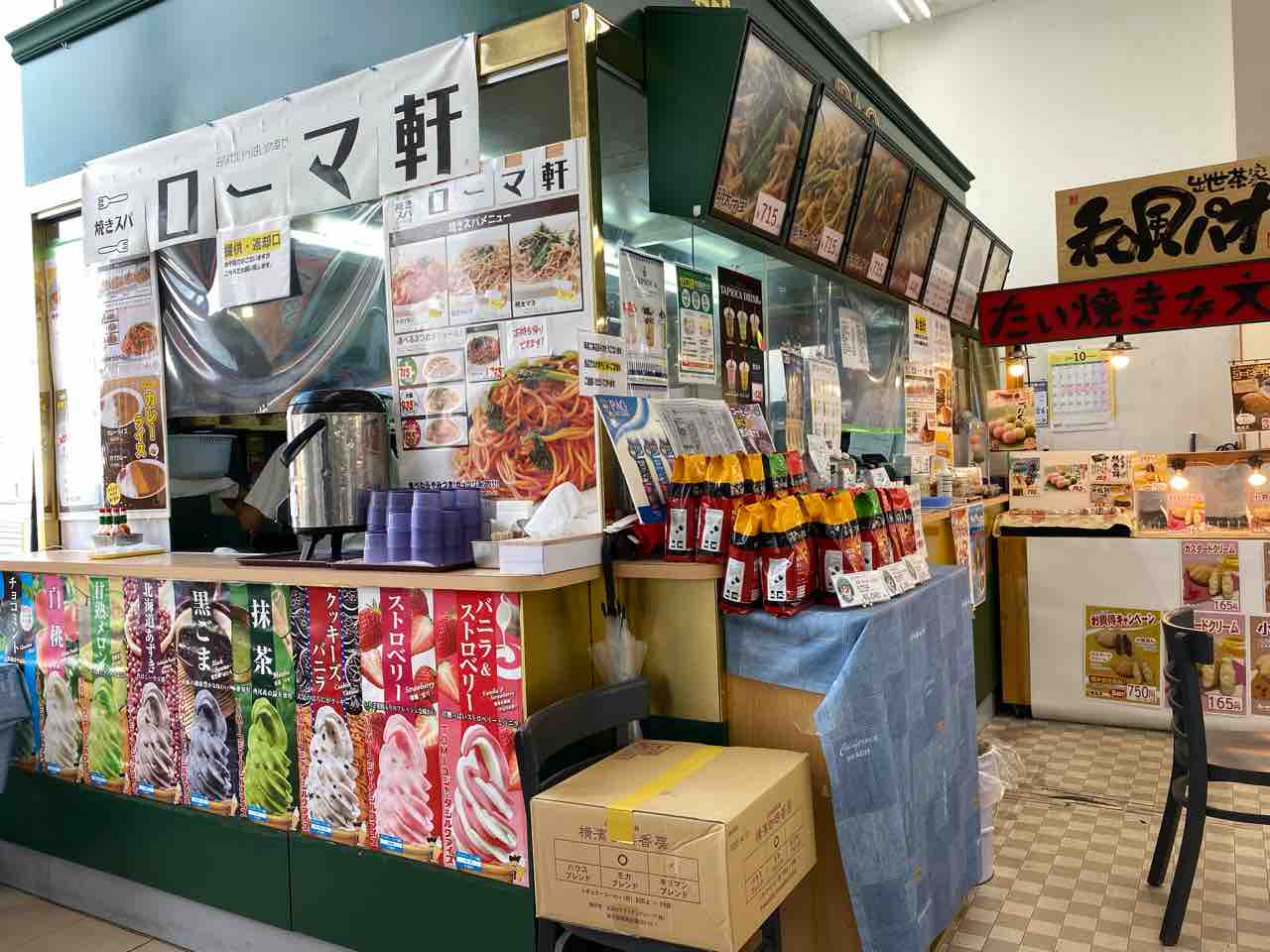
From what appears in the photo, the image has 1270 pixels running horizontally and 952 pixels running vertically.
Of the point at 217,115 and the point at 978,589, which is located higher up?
the point at 217,115

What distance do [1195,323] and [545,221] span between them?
2750 mm

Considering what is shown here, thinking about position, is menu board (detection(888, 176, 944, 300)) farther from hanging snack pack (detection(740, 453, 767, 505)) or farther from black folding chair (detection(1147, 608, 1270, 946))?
hanging snack pack (detection(740, 453, 767, 505))

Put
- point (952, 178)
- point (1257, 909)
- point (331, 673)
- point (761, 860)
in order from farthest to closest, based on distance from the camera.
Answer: point (952, 178)
point (1257, 909)
point (331, 673)
point (761, 860)

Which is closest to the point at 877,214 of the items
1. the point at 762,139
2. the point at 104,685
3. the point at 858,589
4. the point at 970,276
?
the point at 762,139

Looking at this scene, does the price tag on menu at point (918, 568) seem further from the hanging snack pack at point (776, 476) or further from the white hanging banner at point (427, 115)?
the white hanging banner at point (427, 115)

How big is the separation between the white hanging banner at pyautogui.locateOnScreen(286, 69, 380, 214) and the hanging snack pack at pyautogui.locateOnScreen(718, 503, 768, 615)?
1508mm

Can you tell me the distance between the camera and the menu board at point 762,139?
8.55 ft

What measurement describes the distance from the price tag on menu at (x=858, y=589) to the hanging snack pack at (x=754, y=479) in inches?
11.5

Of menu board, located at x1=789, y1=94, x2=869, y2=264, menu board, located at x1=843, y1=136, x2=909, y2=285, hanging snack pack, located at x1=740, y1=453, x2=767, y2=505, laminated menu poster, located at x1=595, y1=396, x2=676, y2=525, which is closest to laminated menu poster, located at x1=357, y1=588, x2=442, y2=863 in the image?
laminated menu poster, located at x1=595, y1=396, x2=676, y2=525

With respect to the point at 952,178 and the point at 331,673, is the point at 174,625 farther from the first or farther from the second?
the point at 952,178

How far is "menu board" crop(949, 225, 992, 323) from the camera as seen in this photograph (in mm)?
5410

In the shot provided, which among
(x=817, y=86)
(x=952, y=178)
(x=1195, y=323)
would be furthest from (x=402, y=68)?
(x=952, y=178)

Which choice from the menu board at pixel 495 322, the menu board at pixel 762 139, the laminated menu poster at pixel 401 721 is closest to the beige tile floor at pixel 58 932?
the laminated menu poster at pixel 401 721

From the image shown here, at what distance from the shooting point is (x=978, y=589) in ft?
15.1
